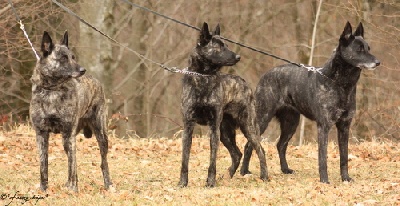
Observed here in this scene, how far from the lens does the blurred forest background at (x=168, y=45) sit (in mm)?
19453

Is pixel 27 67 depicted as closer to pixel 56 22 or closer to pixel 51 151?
pixel 56 22

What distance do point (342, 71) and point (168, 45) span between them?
16.7m

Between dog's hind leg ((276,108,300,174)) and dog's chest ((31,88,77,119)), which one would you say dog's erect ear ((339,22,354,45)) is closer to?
dog's hind leg ((276,108,300,174))

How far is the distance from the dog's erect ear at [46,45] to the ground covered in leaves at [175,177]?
1661 millimetres

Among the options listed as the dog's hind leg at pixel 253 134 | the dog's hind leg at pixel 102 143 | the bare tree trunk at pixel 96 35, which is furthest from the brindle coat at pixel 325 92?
the bare tree trunk at pixel 96 35

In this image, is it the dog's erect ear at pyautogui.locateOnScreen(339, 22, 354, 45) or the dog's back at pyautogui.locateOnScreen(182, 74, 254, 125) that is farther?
the dog's erect ear at pyautogui.locateOnScreen(339, 22, 354, 45)

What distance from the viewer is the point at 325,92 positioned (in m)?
10.2

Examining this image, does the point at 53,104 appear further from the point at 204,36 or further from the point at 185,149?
the point at 204,36

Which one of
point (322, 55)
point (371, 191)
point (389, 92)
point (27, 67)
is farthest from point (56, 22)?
point (371, 191)

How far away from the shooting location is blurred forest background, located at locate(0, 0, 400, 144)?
63.8 feet

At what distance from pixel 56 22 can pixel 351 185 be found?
14203 millimetres

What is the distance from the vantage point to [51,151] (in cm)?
1371

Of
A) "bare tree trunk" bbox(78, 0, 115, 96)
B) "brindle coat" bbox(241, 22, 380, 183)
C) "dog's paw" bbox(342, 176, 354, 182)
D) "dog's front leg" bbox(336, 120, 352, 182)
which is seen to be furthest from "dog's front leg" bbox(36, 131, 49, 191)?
"bare tree trunk" bbox(78, 0, 115, 96)

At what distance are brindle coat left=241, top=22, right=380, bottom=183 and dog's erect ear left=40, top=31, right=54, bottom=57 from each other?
3.68 meters
